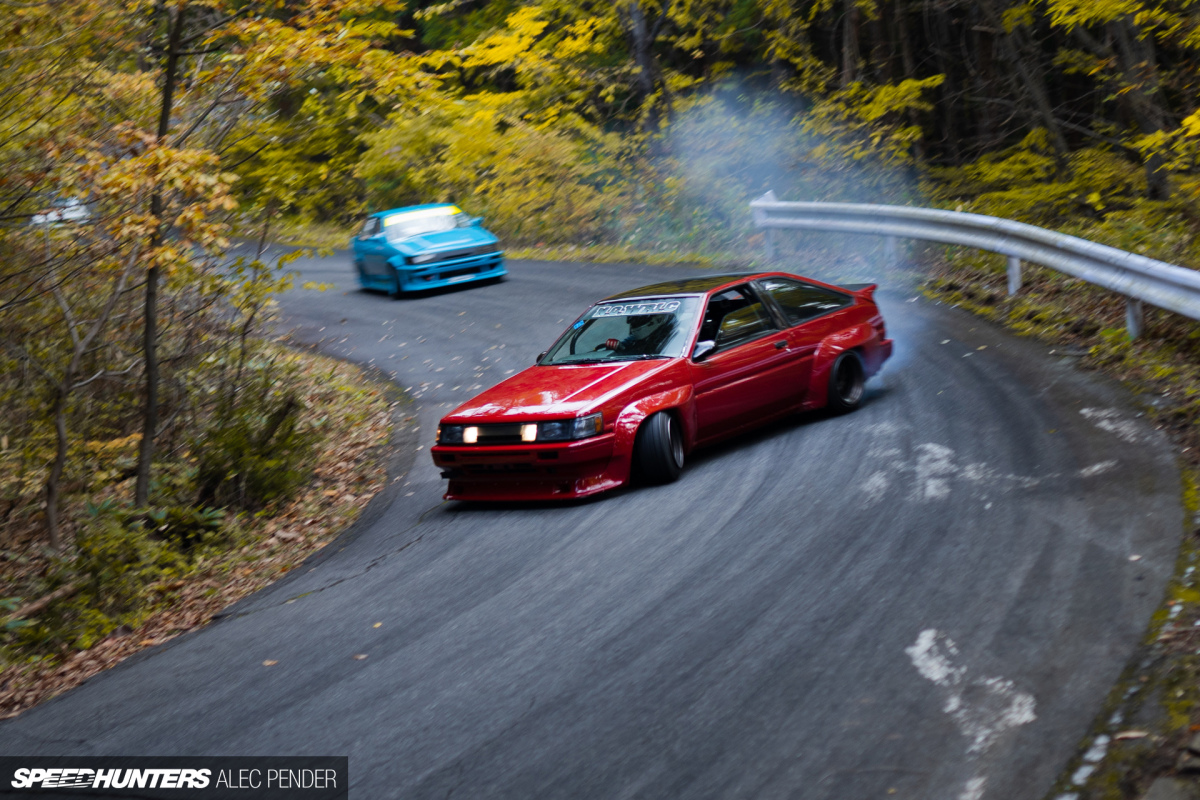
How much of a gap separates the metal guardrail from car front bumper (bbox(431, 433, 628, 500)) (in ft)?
15.1

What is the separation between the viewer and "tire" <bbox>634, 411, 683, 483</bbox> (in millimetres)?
7914

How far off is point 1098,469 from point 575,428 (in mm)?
3493

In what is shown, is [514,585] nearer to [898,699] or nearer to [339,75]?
[898,699]

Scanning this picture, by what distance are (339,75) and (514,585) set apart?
231 inches

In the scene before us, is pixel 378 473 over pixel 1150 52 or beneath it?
beneath

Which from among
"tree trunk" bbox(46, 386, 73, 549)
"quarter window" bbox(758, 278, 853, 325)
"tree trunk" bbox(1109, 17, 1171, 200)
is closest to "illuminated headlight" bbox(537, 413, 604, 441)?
"quarter window" bbox(758, 278, 853, 325)

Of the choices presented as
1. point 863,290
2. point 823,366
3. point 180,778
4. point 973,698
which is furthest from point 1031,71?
point 180,778

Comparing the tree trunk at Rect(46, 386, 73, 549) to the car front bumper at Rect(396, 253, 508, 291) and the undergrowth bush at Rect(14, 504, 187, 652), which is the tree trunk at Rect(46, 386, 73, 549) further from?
the car front bumper at Rect(396, 253, 508, 291)

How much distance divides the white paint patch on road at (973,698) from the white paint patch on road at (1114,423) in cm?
324

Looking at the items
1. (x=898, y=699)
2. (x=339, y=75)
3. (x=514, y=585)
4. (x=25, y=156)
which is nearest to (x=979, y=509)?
(x=898, y=699)

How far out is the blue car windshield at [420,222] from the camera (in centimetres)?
2020

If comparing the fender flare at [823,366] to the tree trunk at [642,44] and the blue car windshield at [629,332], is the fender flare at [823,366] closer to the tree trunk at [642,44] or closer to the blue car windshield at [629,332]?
the blue car windshield at [629,332]

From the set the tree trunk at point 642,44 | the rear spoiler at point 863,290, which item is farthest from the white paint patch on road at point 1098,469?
the tree trunk at point 642,44

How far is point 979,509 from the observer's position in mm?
6387
